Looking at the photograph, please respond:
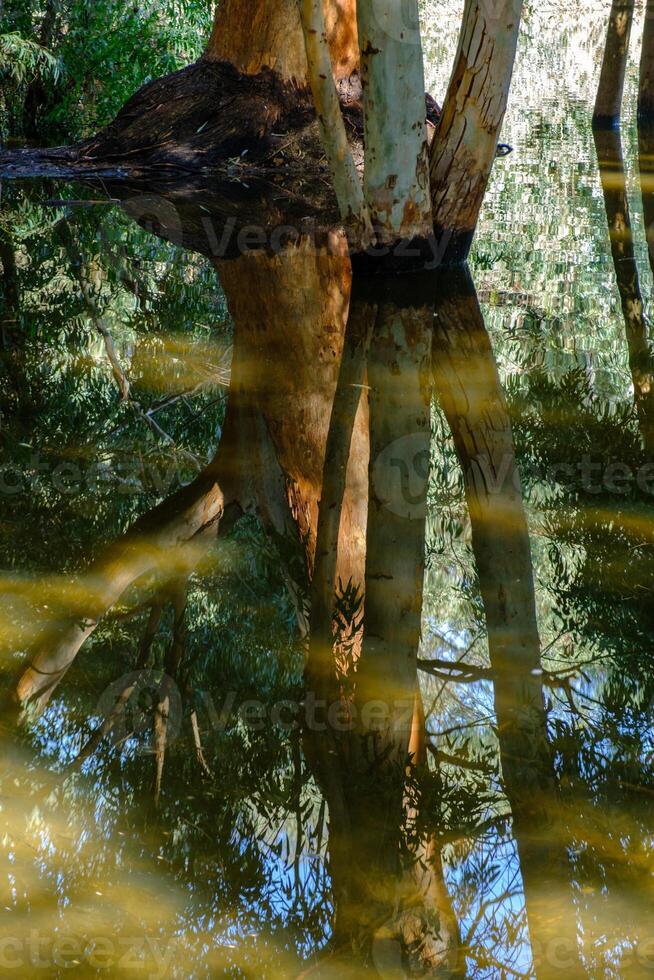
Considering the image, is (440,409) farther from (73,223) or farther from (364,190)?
(73,223)

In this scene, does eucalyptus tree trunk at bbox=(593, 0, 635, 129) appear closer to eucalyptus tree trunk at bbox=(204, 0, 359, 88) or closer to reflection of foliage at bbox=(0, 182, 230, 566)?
eucalyptus tree trunk at bbox=(204, 0, 359, 88)

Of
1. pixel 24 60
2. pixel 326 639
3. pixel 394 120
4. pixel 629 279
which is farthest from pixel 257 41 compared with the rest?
pixel 326 639

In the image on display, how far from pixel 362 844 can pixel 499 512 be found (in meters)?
1.72

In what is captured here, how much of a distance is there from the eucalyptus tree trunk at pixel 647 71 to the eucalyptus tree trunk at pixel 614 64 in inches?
8.5

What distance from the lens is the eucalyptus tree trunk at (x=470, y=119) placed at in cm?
674

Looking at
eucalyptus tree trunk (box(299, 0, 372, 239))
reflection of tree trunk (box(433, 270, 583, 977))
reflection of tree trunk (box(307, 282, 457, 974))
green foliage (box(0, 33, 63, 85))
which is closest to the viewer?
reflection of tree trunk (box(307, 282, 457, 974))

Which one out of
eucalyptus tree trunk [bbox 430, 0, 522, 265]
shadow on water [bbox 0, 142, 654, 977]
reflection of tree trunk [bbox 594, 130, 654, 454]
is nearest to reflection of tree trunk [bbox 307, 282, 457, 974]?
shadow on water [bbox 0, 142, 654, 977]

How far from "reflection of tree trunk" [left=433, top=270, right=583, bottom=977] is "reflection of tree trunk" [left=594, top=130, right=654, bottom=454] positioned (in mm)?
626

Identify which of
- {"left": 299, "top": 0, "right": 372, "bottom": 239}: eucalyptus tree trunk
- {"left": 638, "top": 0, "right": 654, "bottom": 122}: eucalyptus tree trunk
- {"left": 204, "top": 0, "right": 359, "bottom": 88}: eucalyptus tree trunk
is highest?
{"left": 638, "top": 0, "right": 654, "bottom": 122}: eucalyptus tree trunk

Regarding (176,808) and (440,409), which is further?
(440,409)

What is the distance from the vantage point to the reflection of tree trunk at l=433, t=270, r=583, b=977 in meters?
2.15

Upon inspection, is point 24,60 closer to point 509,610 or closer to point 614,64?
point 614,64

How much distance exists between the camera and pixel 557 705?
2684mm

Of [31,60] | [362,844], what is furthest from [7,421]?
[31,60]
